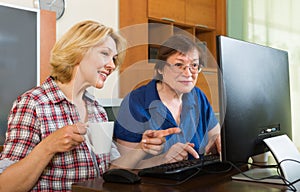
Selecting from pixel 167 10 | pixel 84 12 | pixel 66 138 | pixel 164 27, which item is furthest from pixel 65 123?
pixel 167 10

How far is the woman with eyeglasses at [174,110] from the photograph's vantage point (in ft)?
3.51

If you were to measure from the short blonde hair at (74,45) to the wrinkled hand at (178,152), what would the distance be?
1.20 ft

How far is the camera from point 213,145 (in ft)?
4.02

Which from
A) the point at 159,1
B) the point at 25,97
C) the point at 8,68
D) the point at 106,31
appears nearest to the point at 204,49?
the point at 106,31

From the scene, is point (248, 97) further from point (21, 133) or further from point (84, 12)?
point (84, 12)

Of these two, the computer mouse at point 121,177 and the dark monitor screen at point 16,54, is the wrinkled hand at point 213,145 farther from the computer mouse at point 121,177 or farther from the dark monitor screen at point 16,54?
the dark monitor screen at point 16,54

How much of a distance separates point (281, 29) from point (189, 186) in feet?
9.41

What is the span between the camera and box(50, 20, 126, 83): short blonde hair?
3.89 ft

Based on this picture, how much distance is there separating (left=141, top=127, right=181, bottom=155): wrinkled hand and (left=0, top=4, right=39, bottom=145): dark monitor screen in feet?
4.00

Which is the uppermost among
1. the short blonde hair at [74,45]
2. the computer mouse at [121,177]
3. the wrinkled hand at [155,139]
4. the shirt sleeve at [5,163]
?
the short blonde hair at [74,45]

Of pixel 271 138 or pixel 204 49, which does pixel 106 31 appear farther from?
pixel 271 138

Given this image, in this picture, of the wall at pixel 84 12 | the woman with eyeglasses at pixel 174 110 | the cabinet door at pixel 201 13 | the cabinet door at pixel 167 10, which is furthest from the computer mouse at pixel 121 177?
the cabinet door at pixel 201 13

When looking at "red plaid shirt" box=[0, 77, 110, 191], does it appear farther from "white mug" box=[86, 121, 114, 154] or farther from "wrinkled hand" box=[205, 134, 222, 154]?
"wrinkled hand" box=[205, 134, 222, 154]

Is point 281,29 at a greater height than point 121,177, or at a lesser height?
greater
